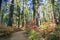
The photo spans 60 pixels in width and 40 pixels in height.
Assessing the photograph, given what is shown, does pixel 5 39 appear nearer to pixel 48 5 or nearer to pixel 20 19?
pixel 20 19

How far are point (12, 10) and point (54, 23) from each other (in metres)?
0.97

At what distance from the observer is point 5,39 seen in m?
3.84

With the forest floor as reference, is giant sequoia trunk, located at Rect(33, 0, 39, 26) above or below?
above

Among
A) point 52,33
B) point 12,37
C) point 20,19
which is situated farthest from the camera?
point 20,19

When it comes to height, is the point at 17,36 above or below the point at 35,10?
below

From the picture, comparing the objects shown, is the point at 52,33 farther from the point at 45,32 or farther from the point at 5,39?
the point at 5,39

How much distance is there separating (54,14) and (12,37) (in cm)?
102

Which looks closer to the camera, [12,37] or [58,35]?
[58,35]

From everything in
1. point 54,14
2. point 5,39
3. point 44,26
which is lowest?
point 5,39

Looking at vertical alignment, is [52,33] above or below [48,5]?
below

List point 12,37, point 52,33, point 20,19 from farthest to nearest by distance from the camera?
point 20,19
point 12,37
point 52,33

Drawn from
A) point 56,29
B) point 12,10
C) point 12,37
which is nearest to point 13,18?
point 12,10

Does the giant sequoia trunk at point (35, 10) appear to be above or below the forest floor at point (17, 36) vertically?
above

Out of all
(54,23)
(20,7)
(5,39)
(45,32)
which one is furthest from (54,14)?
(5,39)
